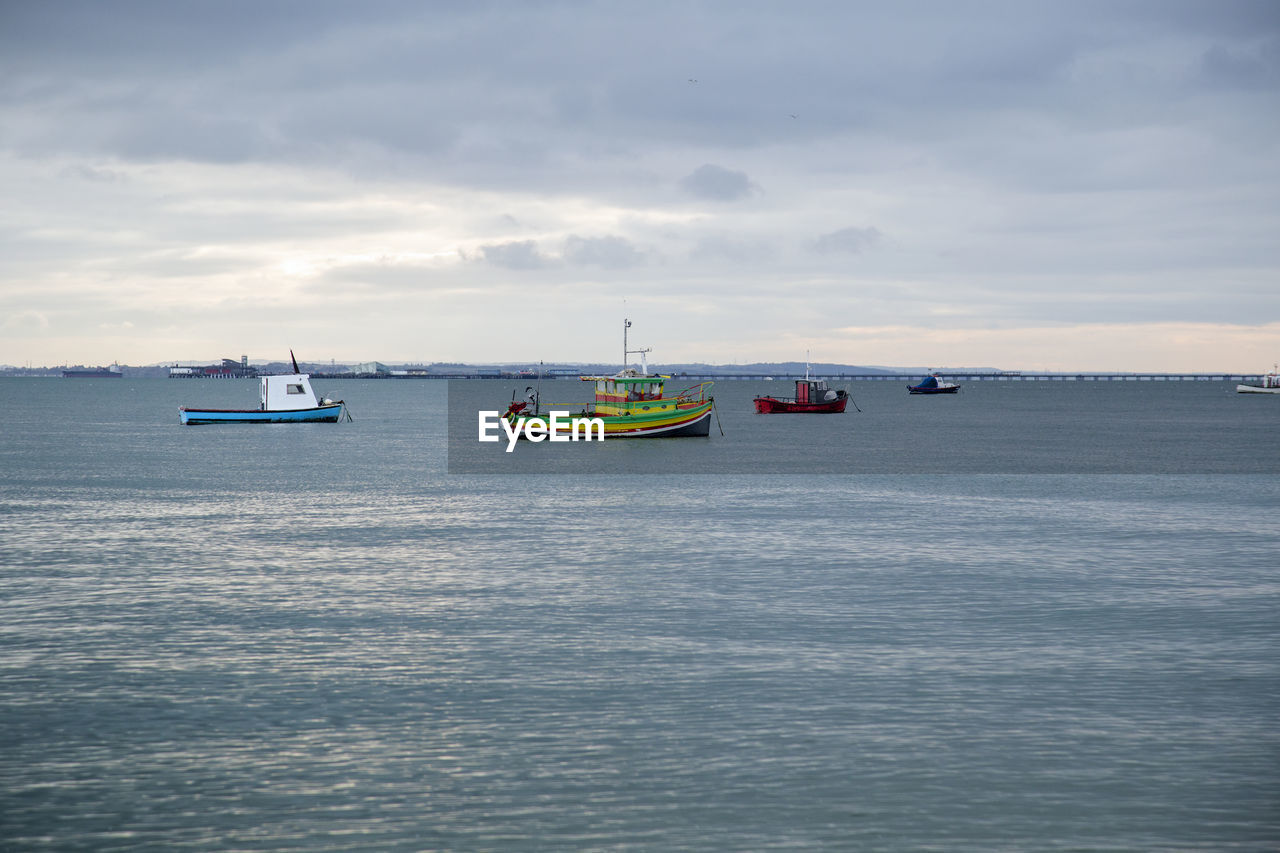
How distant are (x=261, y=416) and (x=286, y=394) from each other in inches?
187

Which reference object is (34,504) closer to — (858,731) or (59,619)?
(59,619)

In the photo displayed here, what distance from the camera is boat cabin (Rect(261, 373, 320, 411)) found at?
119938 mm

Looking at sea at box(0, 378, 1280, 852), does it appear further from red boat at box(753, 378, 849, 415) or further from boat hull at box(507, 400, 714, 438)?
red boat at box(753, 378, 849, 415)

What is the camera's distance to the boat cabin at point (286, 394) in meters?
120

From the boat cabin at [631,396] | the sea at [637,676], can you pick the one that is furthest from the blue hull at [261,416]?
the sea at [637,676]

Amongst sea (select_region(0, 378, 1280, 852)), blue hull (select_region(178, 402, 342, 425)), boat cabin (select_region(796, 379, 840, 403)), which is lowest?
sea (select_region(0, 378, 1280, 852))

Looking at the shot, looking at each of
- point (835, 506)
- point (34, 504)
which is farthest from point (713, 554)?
point (34, 504)

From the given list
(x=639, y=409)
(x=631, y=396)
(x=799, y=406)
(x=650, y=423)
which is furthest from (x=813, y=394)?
(x=639, y=409)

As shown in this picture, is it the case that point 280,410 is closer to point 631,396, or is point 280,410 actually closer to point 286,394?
point 286,394

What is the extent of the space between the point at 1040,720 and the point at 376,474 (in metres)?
54.8

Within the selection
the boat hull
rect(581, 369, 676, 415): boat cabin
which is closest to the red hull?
the boat hull

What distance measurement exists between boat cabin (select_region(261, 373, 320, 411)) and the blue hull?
39.7 inches

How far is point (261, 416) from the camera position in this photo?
11819cm

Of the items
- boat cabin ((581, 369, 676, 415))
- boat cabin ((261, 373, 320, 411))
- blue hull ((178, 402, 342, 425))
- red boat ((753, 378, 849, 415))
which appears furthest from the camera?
red boat ((753, 378, 849, 415))
